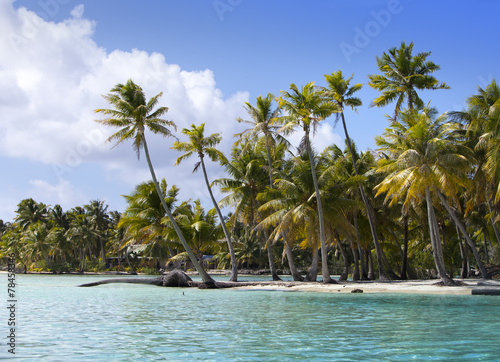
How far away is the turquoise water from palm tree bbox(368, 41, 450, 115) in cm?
1807

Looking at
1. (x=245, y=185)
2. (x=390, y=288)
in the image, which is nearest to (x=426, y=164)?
(x=390, y=288)

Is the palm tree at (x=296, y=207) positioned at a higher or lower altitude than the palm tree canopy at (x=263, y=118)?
lower

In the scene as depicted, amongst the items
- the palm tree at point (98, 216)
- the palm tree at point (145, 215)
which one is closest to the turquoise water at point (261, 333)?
the palm tree at point (145, 215)

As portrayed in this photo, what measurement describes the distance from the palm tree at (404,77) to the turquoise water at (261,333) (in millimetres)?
18066

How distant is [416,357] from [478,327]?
4.06 m

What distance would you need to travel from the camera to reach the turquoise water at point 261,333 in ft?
24.8

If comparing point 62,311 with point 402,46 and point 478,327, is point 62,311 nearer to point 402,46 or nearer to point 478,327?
→ point 478,327

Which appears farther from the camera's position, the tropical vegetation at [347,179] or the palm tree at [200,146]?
the palm tree at [200,146]

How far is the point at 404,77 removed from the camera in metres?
29.7

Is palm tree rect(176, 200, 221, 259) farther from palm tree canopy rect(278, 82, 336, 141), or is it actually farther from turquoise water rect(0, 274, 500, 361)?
turquoise water rect(0, 274, 500, 361)

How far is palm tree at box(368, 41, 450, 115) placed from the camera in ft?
97.2

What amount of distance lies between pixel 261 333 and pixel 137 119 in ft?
65.3

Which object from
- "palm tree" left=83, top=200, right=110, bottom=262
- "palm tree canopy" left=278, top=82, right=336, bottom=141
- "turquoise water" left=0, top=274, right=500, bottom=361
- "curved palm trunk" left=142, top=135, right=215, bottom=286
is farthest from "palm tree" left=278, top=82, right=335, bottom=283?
"palm tree" left=83, top=200, right=110, bottom=262

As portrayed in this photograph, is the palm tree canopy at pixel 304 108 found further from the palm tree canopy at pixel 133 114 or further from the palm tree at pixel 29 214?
the palm tree at pixel 29 214
